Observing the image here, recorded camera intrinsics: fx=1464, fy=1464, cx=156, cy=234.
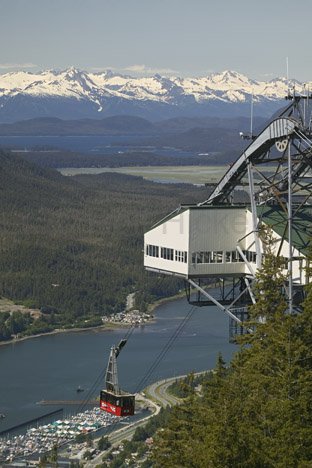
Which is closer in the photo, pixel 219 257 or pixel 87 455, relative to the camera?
pixel 219 257

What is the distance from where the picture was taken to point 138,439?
87812mm

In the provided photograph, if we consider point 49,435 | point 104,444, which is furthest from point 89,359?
point 104,444

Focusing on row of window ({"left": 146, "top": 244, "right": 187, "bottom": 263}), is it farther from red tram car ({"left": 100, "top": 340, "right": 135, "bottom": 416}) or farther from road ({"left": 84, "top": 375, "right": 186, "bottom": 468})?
road ({"left": 84, "top": 375, "right": 186, "bottom": 468})

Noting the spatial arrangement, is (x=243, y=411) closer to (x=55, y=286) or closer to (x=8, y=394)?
(x=8, y=394)

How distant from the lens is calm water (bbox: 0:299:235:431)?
104125 mm

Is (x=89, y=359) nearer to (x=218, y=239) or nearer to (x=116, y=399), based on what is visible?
(x=218, y=239)

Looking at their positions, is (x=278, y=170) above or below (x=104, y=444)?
above

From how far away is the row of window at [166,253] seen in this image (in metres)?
41.9

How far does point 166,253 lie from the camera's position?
42.8 metres

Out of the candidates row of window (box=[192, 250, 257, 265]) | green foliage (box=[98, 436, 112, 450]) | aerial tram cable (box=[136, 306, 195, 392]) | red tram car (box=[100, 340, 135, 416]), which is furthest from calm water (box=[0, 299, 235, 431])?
red tram car (box=[100, 340, 135, 416])

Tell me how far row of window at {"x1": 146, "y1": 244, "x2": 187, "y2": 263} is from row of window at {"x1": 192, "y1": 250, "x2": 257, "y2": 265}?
0.37 metres

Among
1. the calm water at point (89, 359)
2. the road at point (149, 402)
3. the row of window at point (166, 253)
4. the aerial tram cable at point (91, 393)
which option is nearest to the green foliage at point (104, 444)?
the road at point (149, 402)

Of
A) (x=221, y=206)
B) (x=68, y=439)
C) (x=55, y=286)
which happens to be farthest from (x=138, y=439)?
(x=55, y=286)

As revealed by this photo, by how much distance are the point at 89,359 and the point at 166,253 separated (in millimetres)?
79514
